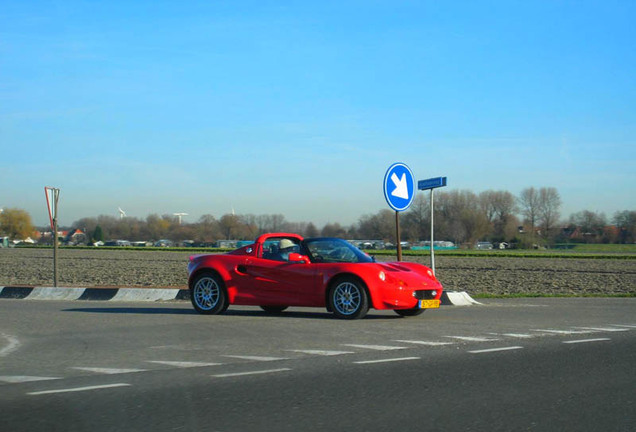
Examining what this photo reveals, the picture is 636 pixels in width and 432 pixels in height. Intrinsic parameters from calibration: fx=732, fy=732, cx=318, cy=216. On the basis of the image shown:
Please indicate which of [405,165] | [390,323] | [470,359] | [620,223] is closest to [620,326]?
[390,323]

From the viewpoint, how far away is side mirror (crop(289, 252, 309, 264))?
39.0 ft

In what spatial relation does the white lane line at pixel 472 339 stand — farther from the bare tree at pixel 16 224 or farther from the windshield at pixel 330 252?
the bare tree at pixel 16 224

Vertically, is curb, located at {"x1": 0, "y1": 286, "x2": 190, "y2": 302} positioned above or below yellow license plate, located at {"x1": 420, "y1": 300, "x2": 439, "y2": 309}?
below

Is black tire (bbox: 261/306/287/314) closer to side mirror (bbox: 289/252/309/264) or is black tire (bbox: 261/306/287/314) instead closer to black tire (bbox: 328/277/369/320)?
side mirror (bbox: 289/252/309/264)

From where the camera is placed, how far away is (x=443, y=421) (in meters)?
5.16

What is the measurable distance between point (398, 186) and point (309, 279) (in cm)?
375

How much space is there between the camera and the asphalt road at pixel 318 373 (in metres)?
5.25

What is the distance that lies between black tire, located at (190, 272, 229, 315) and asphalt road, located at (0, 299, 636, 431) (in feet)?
1.88

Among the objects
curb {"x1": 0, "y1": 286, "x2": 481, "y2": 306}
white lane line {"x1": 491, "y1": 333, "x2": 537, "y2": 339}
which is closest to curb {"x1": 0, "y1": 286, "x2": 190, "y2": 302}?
curb {"x1": 0, "y1": 286, "x2": 481, "y2": 306}

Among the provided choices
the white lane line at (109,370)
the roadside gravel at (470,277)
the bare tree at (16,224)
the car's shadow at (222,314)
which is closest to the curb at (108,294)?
the roadside gravel at (470,277)

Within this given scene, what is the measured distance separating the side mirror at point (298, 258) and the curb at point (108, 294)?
15.0ft

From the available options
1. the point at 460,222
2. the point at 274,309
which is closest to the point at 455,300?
the point at 274,309

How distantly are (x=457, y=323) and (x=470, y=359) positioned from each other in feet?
11.3

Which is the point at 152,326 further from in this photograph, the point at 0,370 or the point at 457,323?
the point at 457,323
